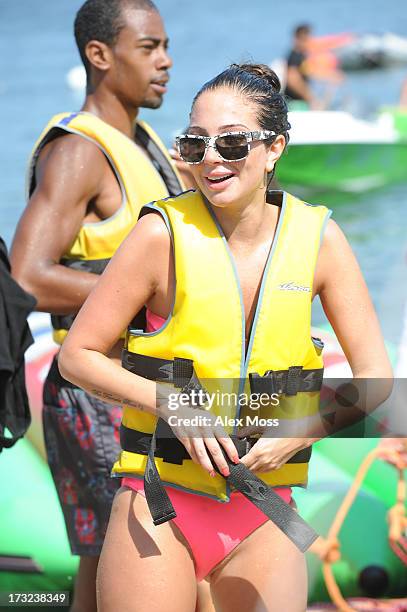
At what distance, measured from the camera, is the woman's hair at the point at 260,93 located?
7.40ft

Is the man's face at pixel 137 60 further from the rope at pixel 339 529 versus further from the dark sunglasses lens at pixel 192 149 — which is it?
the rope at pixel 339 529

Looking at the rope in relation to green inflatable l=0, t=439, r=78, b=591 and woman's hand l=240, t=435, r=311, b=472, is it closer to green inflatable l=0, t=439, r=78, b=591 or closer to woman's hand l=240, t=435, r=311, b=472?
green inflatable l=0, t=439, r=78, b=591

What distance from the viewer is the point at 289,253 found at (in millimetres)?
2314

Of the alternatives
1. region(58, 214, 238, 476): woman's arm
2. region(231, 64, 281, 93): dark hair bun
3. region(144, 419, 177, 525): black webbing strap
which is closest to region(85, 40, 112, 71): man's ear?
region(231, 64, 281, 93): dark hair bun

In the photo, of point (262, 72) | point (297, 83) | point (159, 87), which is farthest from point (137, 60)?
point (297, 83)

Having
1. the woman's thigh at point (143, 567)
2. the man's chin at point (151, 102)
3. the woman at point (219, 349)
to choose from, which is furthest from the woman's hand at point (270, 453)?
the man's chin at point (151, 102)

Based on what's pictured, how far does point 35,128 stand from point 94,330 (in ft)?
59.3

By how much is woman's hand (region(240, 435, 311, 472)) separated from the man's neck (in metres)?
1.57

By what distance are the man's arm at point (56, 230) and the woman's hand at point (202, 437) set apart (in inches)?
40.0

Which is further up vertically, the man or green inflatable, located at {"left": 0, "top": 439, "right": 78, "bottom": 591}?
the man

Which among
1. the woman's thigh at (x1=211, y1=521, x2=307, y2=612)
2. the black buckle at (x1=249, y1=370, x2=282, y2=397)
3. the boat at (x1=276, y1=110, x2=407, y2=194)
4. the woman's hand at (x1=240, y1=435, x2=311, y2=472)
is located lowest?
the woman's thigh at (x1=211, y1=521, x2=307, y2=612)

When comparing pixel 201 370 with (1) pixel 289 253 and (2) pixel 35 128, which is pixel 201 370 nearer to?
(1) pixel 289 253

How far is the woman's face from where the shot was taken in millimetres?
2227

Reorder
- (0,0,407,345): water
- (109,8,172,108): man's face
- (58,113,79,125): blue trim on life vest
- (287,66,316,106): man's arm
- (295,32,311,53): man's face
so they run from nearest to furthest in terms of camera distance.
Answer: (58,113,79,125): blue trim on life vest
(109,8,172,108): man's face
(0,0,407,345): water
(287,66,316,106): man's arm
(295,32,311,53): man's face
